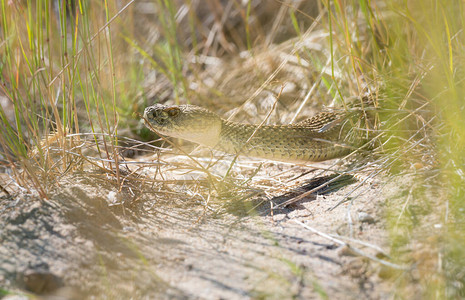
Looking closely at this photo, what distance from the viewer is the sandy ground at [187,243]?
1.61 m

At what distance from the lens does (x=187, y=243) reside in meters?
1.98

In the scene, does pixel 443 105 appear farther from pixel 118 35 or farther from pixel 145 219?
pixel 118 35

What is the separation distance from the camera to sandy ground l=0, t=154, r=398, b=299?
1.61 meters

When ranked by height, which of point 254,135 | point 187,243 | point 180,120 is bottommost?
point 187,243

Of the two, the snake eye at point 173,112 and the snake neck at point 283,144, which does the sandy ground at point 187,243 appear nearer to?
the snake neck at point 283,144

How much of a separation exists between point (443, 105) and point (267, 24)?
353cm

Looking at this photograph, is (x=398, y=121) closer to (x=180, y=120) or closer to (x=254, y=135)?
(x=254, y=135)

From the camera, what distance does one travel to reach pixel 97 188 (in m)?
2.38

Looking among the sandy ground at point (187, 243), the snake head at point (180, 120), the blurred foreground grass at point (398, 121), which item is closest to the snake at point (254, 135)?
the snake head at point (180, 120)

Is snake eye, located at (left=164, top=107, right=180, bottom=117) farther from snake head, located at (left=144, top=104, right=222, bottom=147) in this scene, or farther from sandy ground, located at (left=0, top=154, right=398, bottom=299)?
sandy ground, located at (left=0, top=154, right=398, bottom=299)

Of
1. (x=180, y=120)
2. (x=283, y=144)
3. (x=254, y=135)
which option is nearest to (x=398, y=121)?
(x=283, y=144)

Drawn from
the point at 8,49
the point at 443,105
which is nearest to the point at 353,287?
the point at 443,105

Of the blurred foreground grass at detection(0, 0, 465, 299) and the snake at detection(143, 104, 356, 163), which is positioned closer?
the blurred foreground grass at detection(0, 0, 465, 299)

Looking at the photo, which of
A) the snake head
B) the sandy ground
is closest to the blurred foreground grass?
the sandy ground
